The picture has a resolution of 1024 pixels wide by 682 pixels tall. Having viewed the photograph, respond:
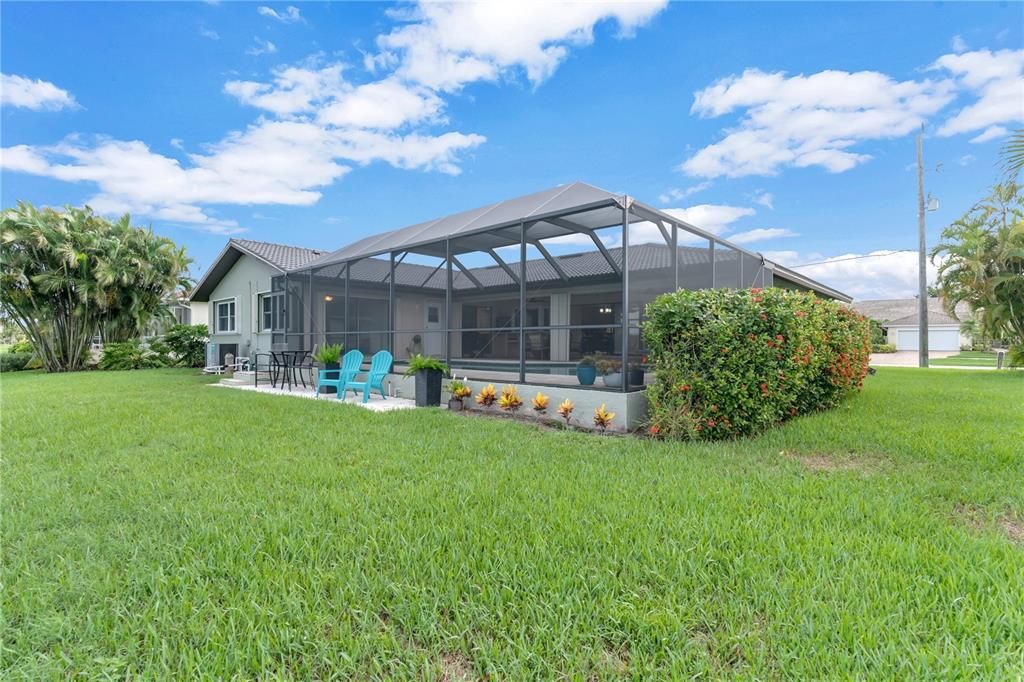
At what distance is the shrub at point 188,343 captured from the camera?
698 inches

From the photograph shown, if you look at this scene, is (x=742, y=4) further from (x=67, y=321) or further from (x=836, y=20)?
(x=67, y=321)

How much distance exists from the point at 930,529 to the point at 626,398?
10.6ft

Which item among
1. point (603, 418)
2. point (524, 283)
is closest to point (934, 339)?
point (524, 283)

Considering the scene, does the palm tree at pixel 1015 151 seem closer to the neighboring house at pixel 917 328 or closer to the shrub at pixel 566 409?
the shrub at pixel 566 409

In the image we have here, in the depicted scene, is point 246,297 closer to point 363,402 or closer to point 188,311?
point 363,402

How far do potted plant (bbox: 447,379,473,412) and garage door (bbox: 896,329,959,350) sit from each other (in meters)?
39.7

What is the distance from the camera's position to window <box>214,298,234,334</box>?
53.1ft

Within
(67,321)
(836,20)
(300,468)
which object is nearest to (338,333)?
(300,468)

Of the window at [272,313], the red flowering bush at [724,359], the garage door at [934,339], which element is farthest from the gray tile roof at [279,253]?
the garage door at [934,339]

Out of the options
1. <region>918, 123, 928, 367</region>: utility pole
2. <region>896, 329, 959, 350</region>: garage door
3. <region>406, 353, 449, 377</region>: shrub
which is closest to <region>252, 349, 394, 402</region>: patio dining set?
<region>406, 353, 449, 377</region>: shrub

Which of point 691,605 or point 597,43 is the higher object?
point 597,43

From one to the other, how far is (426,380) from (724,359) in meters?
4.50

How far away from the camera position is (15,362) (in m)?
17.0

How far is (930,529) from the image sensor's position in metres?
2.56
